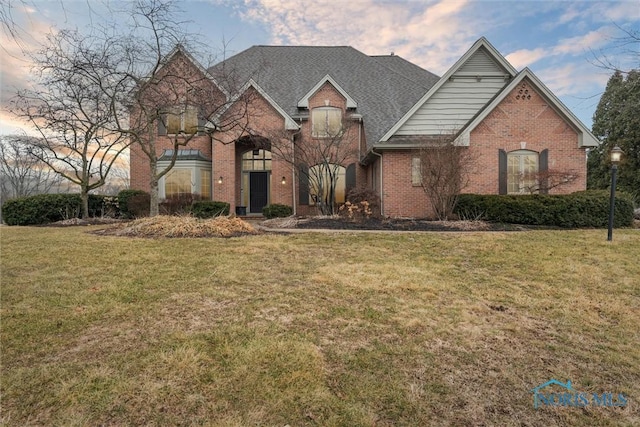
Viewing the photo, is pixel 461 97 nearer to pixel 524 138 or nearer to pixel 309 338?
pixel 524 138

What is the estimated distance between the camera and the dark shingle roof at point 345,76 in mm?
18875

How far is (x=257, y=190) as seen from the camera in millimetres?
19156

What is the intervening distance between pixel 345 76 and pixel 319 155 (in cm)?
961

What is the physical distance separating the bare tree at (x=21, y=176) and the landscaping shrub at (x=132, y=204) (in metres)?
21.6

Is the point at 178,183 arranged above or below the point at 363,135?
below

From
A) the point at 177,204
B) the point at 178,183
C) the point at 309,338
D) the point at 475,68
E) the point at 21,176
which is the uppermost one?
the point at 475,68

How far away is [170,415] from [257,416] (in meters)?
0.61

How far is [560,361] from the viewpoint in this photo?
3.35 meters

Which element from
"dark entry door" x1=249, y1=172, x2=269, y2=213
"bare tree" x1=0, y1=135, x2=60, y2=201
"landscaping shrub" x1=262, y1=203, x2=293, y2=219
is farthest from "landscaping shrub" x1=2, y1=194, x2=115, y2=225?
"bare tree" x1=0, y1=135, x2=60, y2=201

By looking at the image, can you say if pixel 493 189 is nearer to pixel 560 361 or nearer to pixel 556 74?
pixel 556 74

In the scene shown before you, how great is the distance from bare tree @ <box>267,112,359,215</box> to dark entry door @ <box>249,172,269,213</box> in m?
2.69

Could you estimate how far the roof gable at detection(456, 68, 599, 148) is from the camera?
1304 centimetres

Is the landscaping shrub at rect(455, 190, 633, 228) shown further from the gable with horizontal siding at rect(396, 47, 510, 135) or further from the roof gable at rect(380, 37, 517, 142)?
the roof gable at rect(380, 37, 517, 142)

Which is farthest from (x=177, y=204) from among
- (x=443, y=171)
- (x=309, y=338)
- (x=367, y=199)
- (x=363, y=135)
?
(x=309, y=338)
